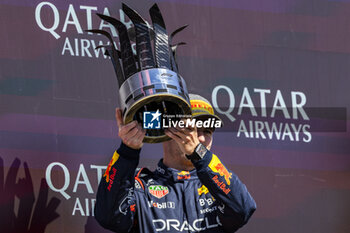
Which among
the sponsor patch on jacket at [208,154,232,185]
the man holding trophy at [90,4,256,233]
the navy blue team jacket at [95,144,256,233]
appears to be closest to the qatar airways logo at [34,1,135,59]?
the man holding trophy at [90,4,256,233]

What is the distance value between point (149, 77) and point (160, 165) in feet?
1.95

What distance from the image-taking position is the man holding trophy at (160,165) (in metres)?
1.89

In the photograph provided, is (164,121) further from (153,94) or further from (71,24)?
(71,24)

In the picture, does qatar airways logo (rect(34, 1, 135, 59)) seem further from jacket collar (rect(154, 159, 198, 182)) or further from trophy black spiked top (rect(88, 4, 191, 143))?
jacket collar (rect(154, 159, 198, 182))

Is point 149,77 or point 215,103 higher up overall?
point 215,103

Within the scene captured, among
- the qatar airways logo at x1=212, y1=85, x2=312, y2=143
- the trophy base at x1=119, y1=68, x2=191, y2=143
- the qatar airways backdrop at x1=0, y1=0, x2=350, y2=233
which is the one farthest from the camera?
the qatar airways logo at x1=212, y1=85, x2=312, y2=143

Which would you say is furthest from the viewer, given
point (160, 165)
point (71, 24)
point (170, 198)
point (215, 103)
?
point (215, 103)

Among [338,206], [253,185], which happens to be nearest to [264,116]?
[253,185]

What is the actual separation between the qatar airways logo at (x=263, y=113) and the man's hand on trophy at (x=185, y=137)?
0.87 meters

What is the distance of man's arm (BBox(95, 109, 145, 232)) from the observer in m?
1.98

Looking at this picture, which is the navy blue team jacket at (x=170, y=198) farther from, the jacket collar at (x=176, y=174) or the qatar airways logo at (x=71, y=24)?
the qatar airways logo at (x=71, y=24)

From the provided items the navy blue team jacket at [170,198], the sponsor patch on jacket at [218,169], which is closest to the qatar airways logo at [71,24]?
the navy blue team jacket at [170,198]

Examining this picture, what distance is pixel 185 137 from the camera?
198 cm

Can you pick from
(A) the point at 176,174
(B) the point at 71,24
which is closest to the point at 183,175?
(A) the point at 176,174
